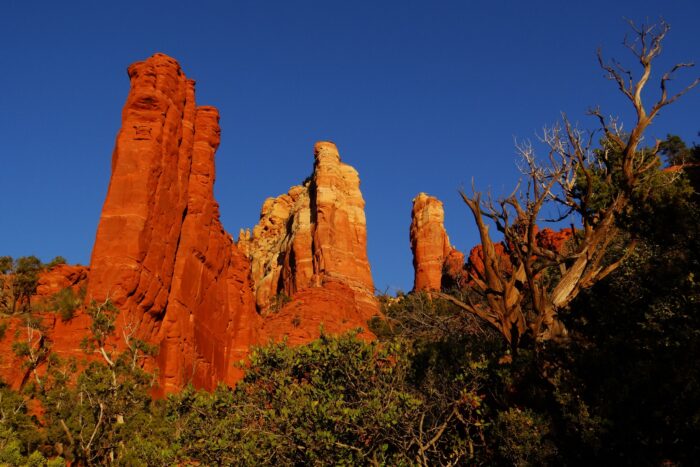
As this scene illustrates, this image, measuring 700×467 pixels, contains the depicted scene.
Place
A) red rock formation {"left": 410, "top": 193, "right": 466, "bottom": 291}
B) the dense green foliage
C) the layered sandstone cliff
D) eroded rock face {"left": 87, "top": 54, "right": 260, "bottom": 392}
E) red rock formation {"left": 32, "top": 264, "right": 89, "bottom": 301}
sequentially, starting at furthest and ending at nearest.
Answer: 1. red rock formation {"left": 410, "top": 193, "right": 466, "bottom": 291}
2. the dense green foliage
3. red rock formation {"left": 32, "top": 264, "right": 89, "bottom": 301}
4. eroded rock face {"left": 87, "top": 54, "right": 260, "bottom": 392}
5. the layered sandstone cliff

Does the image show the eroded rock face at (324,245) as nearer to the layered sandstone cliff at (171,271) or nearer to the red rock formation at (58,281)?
the layered sandstone cliff at (171,271)

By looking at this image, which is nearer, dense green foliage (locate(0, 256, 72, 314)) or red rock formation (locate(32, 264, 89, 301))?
red rock formation (locate(32, 264, 89, 301))

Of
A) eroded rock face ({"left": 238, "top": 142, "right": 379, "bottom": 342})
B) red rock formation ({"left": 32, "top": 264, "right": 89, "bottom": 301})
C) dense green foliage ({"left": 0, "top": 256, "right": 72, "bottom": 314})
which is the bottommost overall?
red rock formation ({"left": 32, "top": 264, "right": 89, "bottom": 301})

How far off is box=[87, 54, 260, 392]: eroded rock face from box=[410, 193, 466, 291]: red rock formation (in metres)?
48.8

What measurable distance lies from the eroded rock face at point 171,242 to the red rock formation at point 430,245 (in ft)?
160

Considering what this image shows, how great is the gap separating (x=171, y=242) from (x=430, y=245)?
64.4 m

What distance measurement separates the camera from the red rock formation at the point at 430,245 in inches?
3868

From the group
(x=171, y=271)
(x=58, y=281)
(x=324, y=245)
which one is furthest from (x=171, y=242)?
(x=324, y=245)

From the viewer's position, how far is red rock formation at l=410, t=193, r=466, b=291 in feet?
322

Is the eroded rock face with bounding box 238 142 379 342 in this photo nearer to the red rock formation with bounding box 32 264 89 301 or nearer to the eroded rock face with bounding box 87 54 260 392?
the eroded rock face with bounding box 87 54 260 392

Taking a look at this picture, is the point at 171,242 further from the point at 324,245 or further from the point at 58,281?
the point at 324,245

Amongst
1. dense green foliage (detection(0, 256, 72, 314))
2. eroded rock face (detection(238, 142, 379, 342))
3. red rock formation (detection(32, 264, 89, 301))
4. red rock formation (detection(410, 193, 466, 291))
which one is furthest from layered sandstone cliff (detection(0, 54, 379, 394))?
red rock formation (detection(410, 193, 466, 291))

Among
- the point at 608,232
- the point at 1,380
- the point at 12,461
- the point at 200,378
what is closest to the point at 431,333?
the point at 608,232

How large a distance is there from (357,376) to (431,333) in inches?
168
